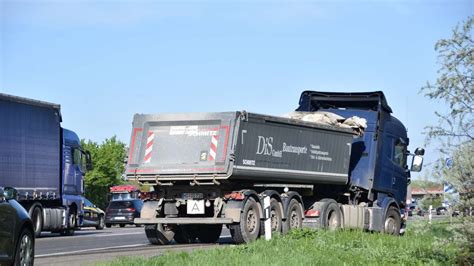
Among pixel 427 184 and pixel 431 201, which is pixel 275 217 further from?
pixel 427 184

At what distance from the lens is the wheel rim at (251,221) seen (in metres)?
21.2

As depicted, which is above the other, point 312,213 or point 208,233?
point 312,213

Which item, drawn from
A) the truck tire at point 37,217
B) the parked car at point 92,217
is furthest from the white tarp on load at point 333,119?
the parked car at point 92,217

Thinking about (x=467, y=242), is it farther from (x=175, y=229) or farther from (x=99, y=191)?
(x=99, y=191)

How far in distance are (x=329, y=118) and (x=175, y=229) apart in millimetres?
5409

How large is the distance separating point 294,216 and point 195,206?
2.97 meters

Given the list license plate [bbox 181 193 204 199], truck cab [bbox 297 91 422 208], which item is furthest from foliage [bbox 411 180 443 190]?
truck cab [bbox 297 91 422 208]

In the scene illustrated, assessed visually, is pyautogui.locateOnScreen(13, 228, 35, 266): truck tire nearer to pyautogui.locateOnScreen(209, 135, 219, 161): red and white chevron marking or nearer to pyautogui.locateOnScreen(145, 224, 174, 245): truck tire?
pyautogui.locateOnScreen(209, 135, 219, 161): red and white chevron marking

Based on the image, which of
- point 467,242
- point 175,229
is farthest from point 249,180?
point 467,242

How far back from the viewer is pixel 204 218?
2103 cm

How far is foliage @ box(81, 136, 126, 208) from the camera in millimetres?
86438

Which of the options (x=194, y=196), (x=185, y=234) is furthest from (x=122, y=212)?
(x=194, y=196)

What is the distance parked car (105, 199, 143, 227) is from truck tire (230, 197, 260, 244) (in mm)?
28476

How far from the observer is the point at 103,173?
87.4 meters
